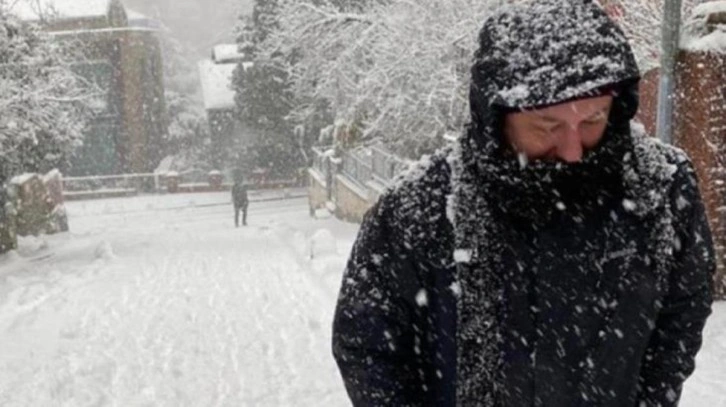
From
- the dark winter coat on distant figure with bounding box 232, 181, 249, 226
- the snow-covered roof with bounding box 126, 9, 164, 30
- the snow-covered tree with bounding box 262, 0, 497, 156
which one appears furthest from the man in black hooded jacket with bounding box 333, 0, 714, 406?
the snow-covered roof with bounding box 126, 9, 164, 30

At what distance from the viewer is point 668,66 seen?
653 centimetres

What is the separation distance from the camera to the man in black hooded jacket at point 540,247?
1.86 m

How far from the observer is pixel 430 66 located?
15750 millimetres

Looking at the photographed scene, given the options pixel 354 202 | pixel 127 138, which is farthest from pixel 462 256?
pixel 127 138

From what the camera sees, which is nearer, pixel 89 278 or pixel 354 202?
pixel 89 278

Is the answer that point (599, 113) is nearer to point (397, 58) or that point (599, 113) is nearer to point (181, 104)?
point (397, 58)

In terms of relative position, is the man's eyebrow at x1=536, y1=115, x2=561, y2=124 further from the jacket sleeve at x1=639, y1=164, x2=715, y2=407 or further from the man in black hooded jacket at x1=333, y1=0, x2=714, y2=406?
the jacket sleeve at x1=639, y1=164, x2=715, y2=407

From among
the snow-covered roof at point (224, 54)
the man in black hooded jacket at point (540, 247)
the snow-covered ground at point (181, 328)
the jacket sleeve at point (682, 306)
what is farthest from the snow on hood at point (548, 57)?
the snow-covered roof at point (224, 54)

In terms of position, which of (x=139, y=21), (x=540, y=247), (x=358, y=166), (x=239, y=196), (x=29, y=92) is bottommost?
(x=239, y=196)

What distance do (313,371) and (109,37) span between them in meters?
41.4

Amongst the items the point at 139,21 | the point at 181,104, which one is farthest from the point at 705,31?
the point at 181,104

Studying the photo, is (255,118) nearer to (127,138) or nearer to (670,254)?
(127,138)

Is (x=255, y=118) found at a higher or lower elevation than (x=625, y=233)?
lower

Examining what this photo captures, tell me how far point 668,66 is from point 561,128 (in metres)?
5.12
